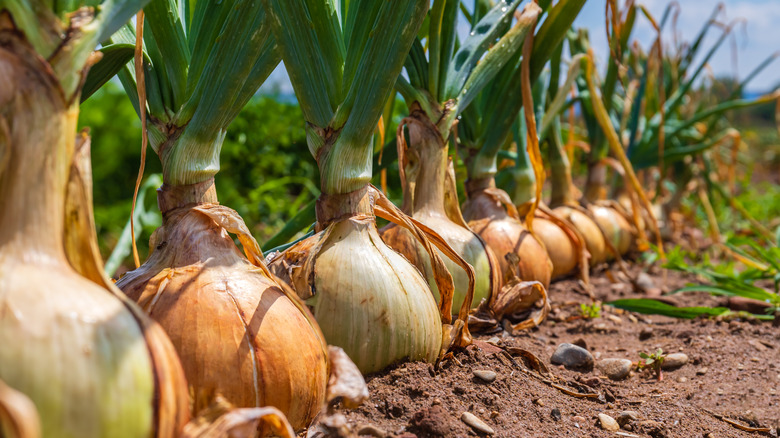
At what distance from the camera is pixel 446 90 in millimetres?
1533

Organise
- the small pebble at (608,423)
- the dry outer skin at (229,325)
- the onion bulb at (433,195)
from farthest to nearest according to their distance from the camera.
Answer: the onion bulb at (433,195), the small pebble at (608,423), the dry outer skin at (229,325)

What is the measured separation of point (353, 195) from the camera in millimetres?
1143

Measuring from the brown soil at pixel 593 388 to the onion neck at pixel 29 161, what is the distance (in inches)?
18.1

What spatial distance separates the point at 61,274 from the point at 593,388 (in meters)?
1.00

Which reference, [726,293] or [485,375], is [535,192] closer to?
[726,293]

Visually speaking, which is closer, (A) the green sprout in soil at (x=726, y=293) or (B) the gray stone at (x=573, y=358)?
(B) the gray stone at (x=573, y=358)

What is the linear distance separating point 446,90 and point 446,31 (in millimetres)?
180

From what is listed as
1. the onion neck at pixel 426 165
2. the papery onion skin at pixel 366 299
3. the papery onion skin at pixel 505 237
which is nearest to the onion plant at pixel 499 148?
the papery onion skin at pixel 505 237

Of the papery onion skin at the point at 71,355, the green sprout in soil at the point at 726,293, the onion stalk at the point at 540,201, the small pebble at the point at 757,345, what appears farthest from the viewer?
the onion stalk at the point at 540,201

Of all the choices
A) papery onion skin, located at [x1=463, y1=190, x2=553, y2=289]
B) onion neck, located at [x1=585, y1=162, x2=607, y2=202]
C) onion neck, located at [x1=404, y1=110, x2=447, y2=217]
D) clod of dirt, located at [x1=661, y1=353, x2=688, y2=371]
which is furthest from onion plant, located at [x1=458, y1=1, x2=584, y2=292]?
onion neck, located at [x1=585, y1=162, x2=607, y2=202]

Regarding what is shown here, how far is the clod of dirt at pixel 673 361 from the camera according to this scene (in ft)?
4.98

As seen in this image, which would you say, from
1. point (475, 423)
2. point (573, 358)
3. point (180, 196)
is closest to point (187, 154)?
point (180, 196)

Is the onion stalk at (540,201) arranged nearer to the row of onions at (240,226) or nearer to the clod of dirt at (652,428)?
the row of onions at (240,226)

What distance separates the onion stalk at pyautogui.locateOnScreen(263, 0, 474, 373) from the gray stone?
363mm
